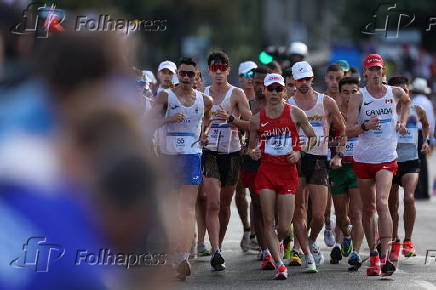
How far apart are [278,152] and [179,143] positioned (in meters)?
1.01

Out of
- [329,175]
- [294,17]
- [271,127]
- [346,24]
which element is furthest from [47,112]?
[294,17]

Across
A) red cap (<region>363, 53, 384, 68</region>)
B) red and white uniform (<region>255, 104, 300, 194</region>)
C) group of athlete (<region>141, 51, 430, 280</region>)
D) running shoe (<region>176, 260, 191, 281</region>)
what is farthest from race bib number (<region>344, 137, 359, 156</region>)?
running shoe (<region>176, 260, 191, 281</region>)

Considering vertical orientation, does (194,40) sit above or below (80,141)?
above

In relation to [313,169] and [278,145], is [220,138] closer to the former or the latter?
[313,169]

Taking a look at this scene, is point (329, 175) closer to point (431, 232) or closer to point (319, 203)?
point (319, 203)

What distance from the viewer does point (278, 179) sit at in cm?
1145

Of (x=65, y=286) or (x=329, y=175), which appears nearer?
(x=65, y=286)

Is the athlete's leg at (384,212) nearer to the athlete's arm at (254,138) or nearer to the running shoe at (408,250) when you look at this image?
the athlete's arm at (254,138)

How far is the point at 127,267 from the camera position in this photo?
4.04 metres

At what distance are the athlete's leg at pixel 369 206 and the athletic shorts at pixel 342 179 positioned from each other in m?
1.04

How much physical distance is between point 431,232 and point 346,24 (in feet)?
168

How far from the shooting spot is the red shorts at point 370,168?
1176 cm

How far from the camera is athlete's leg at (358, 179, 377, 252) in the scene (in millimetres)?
11906

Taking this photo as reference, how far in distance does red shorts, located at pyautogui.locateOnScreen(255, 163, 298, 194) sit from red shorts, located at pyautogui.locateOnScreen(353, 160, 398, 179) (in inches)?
28.3
